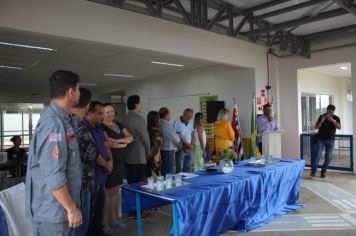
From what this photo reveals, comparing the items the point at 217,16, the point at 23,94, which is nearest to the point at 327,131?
the point at 217,16

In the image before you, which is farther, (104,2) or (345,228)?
(104,2)

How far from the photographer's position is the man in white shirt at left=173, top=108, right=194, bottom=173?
205 inches

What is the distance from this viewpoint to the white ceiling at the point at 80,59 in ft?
17.0

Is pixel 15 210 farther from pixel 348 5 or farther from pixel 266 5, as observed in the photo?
pixel 348 5

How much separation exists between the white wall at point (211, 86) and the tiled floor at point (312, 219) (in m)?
2.74

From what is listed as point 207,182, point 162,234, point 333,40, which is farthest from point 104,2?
point 333,40

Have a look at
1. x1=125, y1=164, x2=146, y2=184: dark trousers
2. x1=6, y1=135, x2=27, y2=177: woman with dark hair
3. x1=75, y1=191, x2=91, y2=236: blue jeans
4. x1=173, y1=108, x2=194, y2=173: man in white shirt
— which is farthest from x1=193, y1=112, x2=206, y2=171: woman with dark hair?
x1=75, y1=191, x2=91, y2=236: blue jeans

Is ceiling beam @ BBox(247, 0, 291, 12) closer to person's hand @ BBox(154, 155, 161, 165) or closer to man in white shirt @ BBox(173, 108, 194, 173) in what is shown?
man in white shirt @ BBox(173, 108, 194, 173)

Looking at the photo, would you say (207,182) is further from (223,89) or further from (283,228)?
(223,89)

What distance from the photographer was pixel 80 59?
6.76 metres

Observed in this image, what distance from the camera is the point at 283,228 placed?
3.40 m

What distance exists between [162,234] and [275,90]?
17.1 feet

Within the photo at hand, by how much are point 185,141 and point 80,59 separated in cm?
333

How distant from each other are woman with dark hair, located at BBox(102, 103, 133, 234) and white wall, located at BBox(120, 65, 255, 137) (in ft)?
14.5
